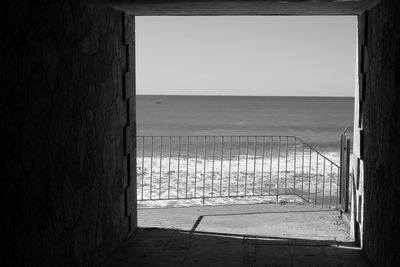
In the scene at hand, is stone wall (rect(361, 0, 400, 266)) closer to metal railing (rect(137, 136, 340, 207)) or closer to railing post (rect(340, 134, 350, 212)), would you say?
railing post (rect(340, 134, 350, 212))

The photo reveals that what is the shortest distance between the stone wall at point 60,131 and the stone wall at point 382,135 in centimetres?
227

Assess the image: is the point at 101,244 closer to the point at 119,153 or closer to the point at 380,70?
the point at 119,153

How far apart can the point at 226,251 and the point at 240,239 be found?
567 mm

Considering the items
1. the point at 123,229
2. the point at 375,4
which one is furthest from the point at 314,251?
the point at 375,4

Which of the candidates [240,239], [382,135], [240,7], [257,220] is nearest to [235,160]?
[257,220]

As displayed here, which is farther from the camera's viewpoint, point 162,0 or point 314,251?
point 314,251

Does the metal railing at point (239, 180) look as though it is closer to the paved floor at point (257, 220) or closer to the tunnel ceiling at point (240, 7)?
the paved floor at point (257, 220)

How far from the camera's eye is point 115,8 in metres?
5.17

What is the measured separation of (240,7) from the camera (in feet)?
16.0

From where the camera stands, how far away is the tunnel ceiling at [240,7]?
449cm

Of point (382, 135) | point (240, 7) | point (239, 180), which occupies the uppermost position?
point (240, 7)

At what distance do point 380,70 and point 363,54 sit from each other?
0.98 meters

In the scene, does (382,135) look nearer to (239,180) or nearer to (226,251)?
(226,251)

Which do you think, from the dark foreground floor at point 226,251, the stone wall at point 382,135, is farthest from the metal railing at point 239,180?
the stone wall at point 382,135
